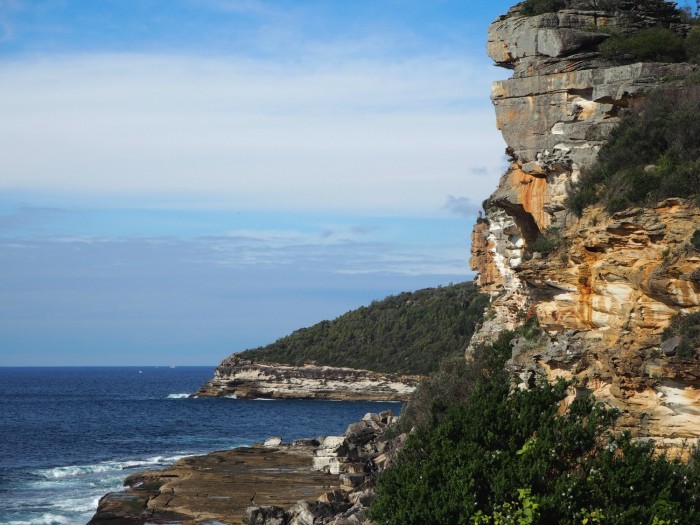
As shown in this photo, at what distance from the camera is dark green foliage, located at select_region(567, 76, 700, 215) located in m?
22.7

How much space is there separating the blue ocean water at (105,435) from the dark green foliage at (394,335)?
10678mm

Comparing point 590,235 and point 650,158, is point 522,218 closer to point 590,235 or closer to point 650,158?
point 650,158

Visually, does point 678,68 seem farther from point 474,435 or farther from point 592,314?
point 474,435

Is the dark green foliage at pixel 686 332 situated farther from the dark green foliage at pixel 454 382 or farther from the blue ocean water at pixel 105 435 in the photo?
the blue ocean water at pixel 105 435

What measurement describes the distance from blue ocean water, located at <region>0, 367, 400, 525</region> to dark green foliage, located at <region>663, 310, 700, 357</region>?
932 inches

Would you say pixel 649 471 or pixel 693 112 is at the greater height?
pixel 693 112

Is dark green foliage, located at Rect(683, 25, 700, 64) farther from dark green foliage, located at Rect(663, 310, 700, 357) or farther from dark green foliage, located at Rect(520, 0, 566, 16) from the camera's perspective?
dark green foliage, located at Rect(663, 310, 700, 357)

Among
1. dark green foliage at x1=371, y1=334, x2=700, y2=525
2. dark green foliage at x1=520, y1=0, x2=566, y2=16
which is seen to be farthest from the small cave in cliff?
dark green foliage at x1=371, y1=334, x2=700, y2=525

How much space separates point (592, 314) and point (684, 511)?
7.21 m

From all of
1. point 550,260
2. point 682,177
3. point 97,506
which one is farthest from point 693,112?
point 97,506

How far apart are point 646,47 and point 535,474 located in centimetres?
1708

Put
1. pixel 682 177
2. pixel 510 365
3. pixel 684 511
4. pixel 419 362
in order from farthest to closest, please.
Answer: pixel 419 362, pixel 510 365, pixel 682 177, pixel 684 511

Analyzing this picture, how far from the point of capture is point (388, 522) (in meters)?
20.0

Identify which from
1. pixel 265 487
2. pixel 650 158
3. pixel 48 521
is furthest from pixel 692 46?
pixel 48 521
